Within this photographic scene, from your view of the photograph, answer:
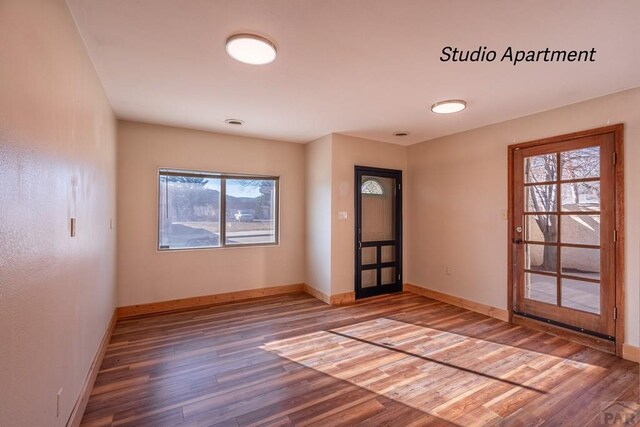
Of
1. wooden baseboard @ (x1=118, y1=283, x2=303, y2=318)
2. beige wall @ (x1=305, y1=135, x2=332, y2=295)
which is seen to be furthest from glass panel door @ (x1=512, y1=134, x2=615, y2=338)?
wooden baseboard @ (x1=118, y1=283, x2=303, y2=318)

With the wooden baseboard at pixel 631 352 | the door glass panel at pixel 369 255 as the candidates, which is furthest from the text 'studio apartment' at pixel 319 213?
the door glass panel at pixel 369 255

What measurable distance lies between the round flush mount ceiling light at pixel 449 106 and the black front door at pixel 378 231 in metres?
1.53

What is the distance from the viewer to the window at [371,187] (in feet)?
15.2

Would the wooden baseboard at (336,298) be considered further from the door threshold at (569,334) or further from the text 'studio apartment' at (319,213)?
the door threshold at (569,334)

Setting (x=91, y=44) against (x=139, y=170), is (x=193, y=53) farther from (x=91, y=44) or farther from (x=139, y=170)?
(x=139, y=170)

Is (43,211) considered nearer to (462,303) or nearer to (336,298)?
(336,298)

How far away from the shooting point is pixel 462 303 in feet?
13.5

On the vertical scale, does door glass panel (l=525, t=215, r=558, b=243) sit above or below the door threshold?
above

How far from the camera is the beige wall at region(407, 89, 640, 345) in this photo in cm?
267

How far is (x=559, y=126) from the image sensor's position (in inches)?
124

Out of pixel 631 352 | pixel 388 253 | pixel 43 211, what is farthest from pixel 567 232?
pixel 43 211

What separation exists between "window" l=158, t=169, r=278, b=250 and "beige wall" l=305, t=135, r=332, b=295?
58 cm

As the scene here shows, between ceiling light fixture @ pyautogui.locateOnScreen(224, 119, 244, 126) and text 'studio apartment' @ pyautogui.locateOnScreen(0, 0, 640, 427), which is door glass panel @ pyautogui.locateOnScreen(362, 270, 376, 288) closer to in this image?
text 'studio apartment' @ pyautogui.locateOnScreen(0, 0, 640, 427)

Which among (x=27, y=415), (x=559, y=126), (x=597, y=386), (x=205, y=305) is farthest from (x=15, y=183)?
(x=559, y=126)
